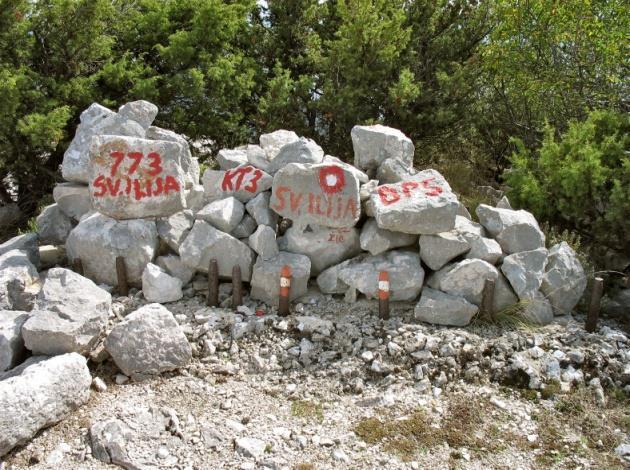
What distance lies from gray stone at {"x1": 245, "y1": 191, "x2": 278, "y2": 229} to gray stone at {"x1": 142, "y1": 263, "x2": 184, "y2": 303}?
1036 mm

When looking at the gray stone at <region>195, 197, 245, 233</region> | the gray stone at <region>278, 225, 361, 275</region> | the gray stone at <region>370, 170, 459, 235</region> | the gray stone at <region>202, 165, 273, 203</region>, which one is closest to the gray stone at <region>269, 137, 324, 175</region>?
the gray stone at <region>202, 165, 273, 203</region>

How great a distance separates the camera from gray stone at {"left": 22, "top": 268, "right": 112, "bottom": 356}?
4559mm

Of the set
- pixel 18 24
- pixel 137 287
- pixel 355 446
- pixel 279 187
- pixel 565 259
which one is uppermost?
pixel 18 24

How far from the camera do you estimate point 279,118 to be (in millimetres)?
9227

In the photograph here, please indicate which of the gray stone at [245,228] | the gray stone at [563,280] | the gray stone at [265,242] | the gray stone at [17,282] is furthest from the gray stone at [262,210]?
the gray stone at [563,280]

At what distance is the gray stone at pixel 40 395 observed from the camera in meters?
3.89

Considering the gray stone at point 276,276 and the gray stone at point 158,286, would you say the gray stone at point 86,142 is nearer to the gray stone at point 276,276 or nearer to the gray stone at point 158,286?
the gray stone at point 158,286

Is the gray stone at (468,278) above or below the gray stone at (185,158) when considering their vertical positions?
below

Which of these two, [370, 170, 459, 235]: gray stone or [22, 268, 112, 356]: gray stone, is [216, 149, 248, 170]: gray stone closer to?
[370, 170, 459, 235]: gray stone

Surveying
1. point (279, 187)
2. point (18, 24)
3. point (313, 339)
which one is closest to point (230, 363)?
point (313, 339)

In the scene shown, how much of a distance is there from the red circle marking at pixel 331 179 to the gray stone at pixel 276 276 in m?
0.72

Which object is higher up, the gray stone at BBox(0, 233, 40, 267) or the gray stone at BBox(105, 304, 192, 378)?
the gray stone at BBox(0, 233, 40, 267)

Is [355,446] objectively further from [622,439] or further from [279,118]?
[279,118]

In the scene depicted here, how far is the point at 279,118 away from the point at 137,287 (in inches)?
164
